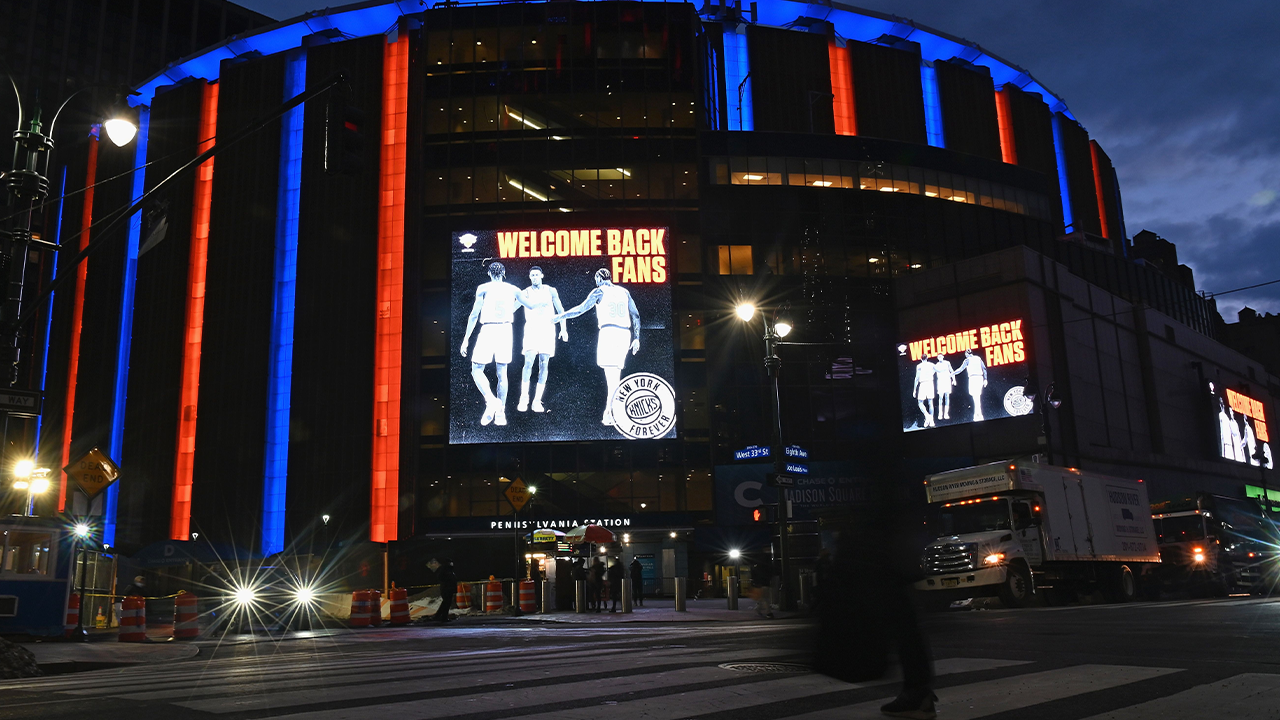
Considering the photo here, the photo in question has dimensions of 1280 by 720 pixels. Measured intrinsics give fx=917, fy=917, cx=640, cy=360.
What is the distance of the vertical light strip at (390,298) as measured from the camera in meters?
45.2

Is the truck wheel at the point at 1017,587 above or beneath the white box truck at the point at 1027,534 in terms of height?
beneath

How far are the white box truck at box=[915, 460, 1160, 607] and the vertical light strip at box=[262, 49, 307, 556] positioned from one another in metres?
35.6

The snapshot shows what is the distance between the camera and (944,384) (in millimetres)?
46531

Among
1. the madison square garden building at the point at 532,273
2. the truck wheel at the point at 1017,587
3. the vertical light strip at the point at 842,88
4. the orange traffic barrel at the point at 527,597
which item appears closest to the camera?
the truck wheel at the point at 1017,587

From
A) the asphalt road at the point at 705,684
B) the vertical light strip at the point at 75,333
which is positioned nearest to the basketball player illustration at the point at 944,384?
the asphalt road at the point at 705,684

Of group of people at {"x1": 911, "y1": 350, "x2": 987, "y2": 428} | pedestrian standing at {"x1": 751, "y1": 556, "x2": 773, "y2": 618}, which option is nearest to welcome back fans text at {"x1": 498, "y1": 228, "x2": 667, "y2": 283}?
group of people at {"x1": 911, "y1": 350, "x2": 987, "y2": 428}

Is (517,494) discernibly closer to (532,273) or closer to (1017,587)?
(1017,587)

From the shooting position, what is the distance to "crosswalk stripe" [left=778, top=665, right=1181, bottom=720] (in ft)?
18.6

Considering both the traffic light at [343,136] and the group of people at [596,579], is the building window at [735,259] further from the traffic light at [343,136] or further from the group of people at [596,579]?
the traffic light at [343,136]

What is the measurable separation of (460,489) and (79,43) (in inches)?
2974

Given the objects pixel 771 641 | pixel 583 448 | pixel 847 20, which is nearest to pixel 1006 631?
pixel 771 641

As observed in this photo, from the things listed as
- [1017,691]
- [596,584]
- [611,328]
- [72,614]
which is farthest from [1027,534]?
[611,328]

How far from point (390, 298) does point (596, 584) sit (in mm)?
25668

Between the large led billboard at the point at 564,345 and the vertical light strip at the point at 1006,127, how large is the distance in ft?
101
